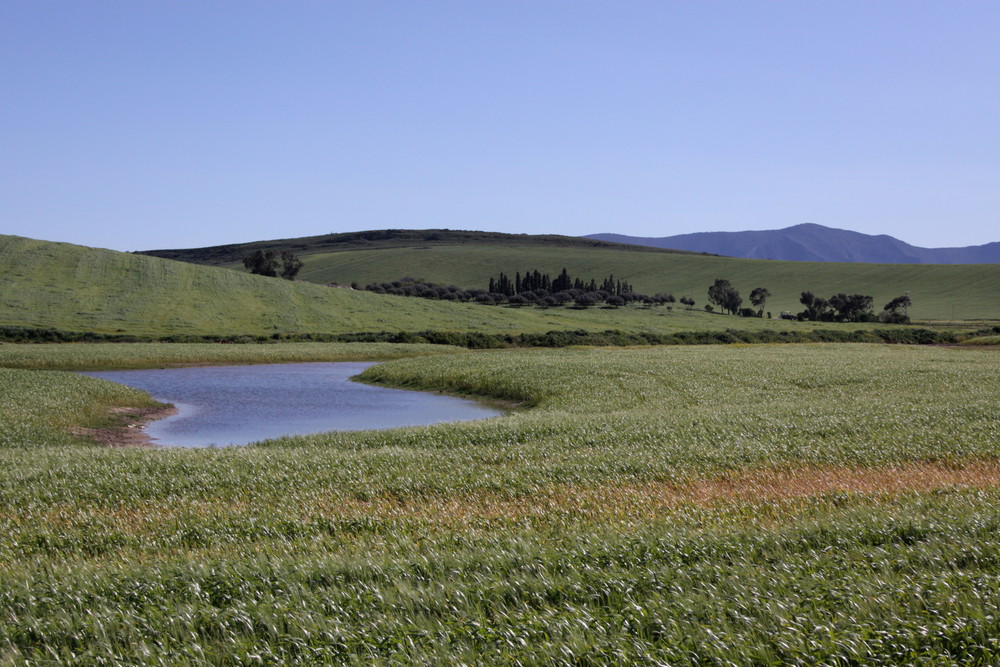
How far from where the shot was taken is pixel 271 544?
1023 centimetres

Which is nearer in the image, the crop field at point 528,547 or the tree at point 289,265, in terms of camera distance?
the crop field at point 528,547

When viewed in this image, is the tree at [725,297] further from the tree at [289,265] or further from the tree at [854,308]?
the tree at [289,265]

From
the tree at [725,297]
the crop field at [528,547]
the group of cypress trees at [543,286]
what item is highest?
the group of cypress trees at [543,286]

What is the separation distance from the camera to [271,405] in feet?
123

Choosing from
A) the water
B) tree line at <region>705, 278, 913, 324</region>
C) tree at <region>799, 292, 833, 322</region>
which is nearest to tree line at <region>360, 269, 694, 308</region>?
tree line at <region>705, 278, 913, 324</region>

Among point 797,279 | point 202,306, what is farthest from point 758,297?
point 202,306

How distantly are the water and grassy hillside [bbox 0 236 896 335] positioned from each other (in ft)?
90.7

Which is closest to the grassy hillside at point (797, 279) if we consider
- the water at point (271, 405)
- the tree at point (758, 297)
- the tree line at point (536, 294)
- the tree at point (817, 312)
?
the tree at point (758, 297)

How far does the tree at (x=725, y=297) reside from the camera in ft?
484

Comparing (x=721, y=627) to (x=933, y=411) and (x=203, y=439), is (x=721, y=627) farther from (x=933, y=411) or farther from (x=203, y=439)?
(x=203, y=439)

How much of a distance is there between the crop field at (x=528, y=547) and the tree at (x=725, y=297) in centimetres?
12820

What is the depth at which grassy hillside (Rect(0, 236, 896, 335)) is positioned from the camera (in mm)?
79312

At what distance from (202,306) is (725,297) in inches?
3765

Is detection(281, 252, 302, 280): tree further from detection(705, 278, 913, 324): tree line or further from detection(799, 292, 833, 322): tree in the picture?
detection(799, 292, 833, 322): tree
